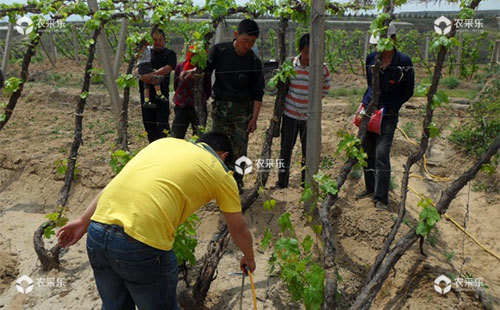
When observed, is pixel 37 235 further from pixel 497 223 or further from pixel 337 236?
pixel 497 223

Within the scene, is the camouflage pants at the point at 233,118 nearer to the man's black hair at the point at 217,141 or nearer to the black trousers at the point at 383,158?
the black trousers at the point at 383,158

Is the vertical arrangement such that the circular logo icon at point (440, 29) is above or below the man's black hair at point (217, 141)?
above

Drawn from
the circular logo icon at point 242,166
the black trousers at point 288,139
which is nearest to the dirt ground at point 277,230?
the black trousers at point 288,139

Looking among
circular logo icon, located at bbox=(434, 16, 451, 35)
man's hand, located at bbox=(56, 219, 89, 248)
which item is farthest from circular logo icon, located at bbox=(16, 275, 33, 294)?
circular logo icon, located at bbox=(434, 16, 451, 35)

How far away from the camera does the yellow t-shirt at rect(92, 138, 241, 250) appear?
1899mm

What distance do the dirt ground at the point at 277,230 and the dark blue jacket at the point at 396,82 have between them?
41 cm

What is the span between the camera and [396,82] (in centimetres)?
357

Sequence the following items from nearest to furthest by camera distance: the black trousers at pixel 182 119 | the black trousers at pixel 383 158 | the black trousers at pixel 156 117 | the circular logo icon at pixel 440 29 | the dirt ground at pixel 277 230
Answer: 1. the circular logo icon at pixel 440 29
2. the dirt ground at pixel 277 230
3. the black trousers at pixel 383 158
4. the black trousers at pixel 182 119
5. the black trousers at pixel 156 117

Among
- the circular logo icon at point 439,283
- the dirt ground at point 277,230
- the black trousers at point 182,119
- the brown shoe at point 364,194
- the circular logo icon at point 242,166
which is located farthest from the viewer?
the black trousers at point 182,119

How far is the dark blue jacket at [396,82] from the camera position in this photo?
11.6 feet

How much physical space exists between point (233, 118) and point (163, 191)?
212 centimetres

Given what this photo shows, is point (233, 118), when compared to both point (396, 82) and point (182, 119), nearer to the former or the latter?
point (182, 119)

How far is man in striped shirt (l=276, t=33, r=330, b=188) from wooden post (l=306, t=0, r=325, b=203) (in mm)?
268

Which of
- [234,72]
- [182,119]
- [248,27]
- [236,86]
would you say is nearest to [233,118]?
[236,86]
